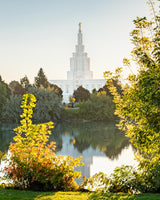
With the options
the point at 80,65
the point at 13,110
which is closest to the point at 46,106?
the point at 13,110

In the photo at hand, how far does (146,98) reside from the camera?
5109mm

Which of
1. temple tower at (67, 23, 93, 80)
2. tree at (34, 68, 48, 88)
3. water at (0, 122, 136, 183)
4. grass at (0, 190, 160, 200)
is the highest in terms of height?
temple tower at (67, 23, 93, 80)

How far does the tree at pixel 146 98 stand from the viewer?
5.12m

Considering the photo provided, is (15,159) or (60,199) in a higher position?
(15,159)

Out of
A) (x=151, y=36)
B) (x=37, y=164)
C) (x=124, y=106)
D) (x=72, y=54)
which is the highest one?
(x=72, y=54)

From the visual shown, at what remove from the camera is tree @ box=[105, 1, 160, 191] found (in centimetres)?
512

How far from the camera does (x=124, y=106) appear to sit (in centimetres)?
584

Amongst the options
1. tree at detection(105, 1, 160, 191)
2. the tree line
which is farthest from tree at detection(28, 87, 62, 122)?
tree at detection(105, 1, 160, 191)

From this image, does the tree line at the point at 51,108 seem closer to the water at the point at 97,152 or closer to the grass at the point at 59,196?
the water at the point at 97,152

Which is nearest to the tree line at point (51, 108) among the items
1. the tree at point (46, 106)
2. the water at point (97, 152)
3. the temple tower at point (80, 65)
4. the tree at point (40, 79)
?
the tree at point (46, 106)

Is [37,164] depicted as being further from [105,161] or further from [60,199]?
[105,161]

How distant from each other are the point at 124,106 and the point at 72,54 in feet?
406

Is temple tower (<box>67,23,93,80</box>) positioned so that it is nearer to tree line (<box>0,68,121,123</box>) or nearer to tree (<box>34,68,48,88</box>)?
tree (<box>34,68,48,88</box>)

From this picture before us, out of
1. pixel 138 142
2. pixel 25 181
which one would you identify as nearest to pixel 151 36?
pixel 138 142
